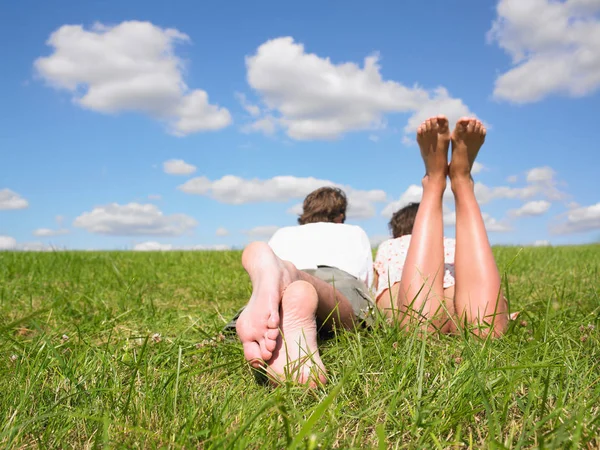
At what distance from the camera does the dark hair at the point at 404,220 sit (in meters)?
4.28

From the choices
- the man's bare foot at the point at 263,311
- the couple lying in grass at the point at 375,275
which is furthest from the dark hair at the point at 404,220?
the man's bare foot at the point at 263,311

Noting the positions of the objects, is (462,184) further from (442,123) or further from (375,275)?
(375,275)

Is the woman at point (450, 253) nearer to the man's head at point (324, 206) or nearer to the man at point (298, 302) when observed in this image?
the man at point (298, 302)

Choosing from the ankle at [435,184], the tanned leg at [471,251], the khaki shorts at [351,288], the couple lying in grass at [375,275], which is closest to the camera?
the couple lying in grass at [375,275]

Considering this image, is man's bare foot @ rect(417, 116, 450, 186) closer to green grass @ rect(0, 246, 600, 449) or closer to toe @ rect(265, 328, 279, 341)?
green grass @ rect(0, 246, 600, 449)

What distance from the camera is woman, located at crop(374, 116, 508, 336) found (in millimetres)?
2707

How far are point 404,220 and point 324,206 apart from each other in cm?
72

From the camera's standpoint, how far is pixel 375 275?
3.93 meters

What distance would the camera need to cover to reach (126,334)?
3061 mm

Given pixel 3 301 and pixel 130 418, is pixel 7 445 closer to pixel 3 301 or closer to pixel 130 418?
pixel 130 418

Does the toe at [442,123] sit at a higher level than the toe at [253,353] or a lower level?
higher

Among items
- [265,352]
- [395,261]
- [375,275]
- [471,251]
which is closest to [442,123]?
[471,251]

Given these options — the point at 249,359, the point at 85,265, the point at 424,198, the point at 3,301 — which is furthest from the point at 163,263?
the point at 249,359

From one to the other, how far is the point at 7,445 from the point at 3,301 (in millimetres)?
3157
